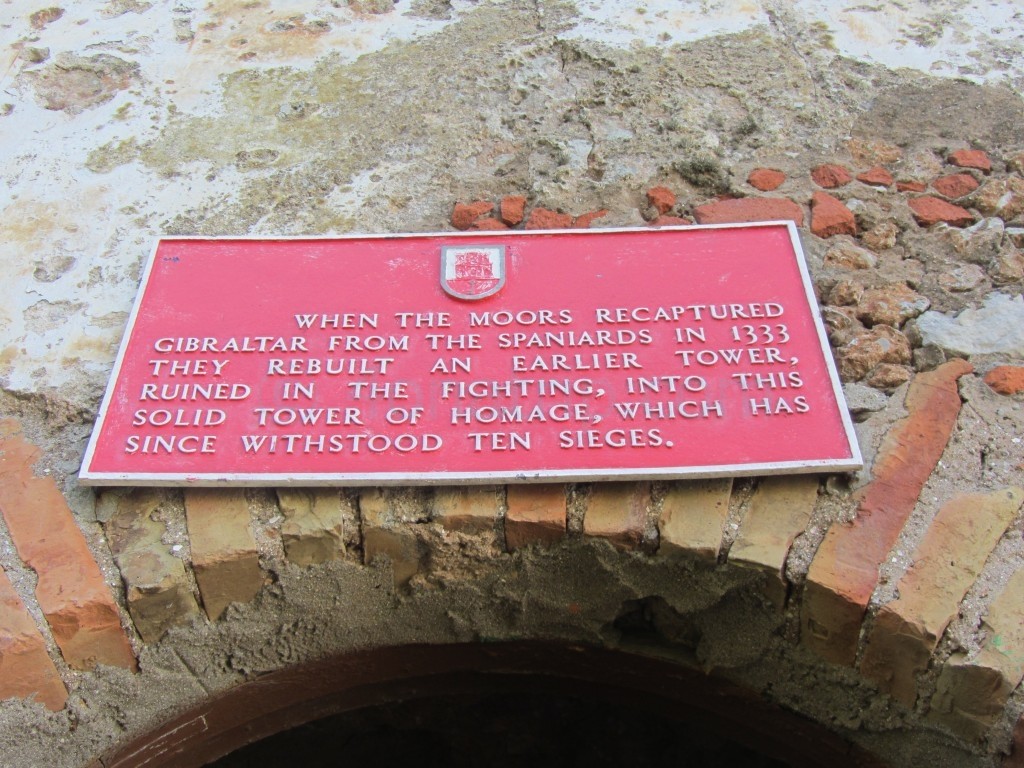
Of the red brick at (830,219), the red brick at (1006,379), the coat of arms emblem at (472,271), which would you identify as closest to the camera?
the red brick at (1006,379)

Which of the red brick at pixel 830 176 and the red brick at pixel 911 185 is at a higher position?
the red brick at pixel 830 176

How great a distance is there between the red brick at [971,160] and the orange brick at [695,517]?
1.33 m

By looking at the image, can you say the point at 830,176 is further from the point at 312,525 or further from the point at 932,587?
the point at 312,525

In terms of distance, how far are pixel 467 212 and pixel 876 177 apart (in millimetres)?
1123

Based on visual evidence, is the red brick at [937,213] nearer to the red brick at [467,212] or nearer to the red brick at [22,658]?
the red brick at [467,212]

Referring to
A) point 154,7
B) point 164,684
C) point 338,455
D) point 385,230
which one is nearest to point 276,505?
point 338,455

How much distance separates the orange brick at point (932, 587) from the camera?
180 centimetres

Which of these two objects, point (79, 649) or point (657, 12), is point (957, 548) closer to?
point (79, 649)

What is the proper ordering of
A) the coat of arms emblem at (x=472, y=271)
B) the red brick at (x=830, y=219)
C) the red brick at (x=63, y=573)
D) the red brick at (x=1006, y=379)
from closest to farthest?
the red brick at (x=63, y=573)
the red brick at (x=1006, y=379)
the coat of arms emblem at (x=472, y=271)
the red brick at (x=830, y=219)

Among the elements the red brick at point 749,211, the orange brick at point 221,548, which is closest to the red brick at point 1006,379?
the red brick at point 749,211

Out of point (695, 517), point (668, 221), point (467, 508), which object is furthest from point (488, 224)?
point (695, 517)

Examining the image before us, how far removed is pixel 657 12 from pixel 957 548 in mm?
2017

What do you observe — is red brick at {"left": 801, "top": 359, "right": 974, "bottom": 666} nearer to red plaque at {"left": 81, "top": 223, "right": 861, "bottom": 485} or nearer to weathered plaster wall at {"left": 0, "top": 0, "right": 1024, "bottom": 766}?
weathered plaster wall at {"left": 0, "top": 0, "right": 1024, "bottom": 766}

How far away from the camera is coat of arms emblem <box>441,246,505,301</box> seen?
7.31 feet
